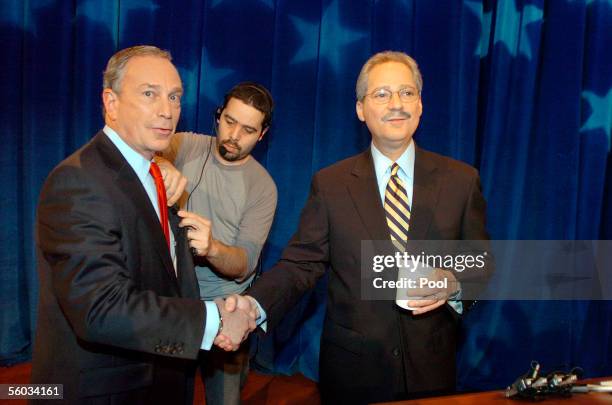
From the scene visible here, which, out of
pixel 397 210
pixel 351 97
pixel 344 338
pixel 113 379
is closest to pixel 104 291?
pixel 113 379

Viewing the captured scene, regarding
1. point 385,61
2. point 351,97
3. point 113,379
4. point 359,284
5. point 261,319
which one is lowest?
point 113,379

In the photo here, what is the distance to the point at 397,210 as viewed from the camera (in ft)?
6.64

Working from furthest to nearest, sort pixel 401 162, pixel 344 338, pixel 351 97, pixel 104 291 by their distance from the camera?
pixel 351 97 < pixel 401 162 < pixel 344 338 < pixel 104 291

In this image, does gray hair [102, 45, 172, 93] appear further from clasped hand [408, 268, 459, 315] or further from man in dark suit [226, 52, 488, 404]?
clasped hand [408, 268, 459, 315]

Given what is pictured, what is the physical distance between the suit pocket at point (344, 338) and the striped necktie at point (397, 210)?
329 millimetres

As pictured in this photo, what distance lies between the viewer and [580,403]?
4.45 feet

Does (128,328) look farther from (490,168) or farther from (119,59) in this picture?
(490,168)

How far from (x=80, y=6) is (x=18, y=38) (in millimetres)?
434

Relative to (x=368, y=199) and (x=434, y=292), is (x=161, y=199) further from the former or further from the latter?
(x=434, y=292)

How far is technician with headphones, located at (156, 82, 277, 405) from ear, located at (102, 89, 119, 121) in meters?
0.75

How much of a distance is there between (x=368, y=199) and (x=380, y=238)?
15cm

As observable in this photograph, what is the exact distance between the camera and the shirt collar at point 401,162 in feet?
6.86

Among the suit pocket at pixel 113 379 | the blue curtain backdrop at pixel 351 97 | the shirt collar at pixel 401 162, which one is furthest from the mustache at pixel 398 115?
the blue curtain backdrop at pixel 351 97

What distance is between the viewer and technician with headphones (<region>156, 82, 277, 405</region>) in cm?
246
